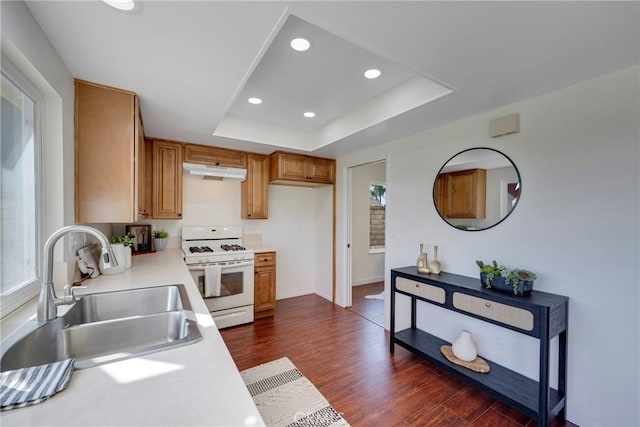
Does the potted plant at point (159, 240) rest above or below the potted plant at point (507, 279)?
above

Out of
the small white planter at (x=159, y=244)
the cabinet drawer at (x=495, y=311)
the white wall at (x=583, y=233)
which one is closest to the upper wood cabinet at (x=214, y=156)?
the small white planter at (x=159, y=244)

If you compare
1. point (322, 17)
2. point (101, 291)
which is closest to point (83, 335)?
point (101, 291)

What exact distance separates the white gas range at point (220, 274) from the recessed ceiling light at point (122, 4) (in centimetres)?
242

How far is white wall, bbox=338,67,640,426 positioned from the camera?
1646 millimetres

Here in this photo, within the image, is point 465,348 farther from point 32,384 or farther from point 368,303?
point 32,384

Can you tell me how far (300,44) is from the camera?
177cm

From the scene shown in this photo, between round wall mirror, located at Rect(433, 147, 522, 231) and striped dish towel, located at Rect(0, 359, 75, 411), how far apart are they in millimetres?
2717

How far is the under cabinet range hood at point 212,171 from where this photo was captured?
10.2 feet

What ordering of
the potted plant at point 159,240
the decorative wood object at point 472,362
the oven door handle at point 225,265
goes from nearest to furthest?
the decorative wood object at point 472,362, the oven door handle at point 225,265, the potted plant at point 159,240

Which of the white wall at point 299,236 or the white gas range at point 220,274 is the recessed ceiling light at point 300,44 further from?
the white wall at point 299,236

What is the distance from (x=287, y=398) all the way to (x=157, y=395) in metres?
1.60

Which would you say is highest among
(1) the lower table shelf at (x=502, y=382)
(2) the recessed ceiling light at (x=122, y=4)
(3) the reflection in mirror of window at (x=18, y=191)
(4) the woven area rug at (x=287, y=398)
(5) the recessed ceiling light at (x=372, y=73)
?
(5) the recessed ceiling light at (x=372, y=73)

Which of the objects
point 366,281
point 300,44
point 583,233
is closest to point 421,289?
point 583,233

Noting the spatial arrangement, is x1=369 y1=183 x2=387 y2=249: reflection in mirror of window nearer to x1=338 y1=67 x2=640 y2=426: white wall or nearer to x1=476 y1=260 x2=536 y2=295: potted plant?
x1=338 y1=67 x2=640 y2=426: white wall
